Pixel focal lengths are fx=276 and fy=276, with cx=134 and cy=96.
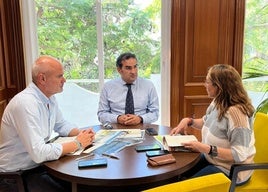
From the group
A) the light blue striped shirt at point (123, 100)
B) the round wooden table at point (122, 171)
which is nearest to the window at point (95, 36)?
the light blue striped shirt at point (123, 100)

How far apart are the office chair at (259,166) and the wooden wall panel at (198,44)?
129 cm

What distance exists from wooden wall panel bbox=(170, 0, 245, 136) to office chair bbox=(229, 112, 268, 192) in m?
1.29

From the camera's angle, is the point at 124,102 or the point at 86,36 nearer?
the point at 124,102

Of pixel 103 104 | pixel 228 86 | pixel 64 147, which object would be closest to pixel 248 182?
pixel 228 86

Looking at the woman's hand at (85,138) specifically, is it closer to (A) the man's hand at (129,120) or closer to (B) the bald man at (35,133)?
(B) the bald man at (35,133)

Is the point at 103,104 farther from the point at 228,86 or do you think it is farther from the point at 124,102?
the point at 228,86

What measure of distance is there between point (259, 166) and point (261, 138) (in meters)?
0.34

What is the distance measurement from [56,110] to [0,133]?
16.7 inches

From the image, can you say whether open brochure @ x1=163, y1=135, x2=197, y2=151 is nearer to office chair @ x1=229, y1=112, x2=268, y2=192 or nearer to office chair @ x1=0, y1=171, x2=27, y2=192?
office chair @ x1=229, y1=112, x2=268, y2=192

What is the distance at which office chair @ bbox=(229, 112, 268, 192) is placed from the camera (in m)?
1.56

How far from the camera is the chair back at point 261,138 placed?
1820 millimetres

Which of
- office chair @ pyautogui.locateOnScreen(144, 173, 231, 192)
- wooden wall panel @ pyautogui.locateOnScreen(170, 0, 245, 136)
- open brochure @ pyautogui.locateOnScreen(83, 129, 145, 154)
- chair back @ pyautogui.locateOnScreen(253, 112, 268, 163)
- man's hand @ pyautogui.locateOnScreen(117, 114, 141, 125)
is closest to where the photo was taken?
office chair @ pyautogui.locateOnScreen(144, 173, 231, 192)

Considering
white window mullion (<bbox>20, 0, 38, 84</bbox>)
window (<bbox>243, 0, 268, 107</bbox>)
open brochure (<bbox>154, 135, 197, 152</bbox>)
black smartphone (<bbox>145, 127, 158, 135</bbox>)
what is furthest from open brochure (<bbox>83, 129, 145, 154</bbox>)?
window (<bbox>243, 0, 268, 107</bbox>)

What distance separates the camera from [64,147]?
156 centimetres
